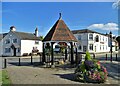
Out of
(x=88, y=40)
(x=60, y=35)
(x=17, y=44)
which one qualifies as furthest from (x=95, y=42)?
(x=60, y=35)

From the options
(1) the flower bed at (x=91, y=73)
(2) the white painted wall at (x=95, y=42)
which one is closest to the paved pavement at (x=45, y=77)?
(1) the flower bed at (x=91, y=73)

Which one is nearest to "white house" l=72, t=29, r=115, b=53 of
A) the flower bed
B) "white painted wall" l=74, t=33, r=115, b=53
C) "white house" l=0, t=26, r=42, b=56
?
"white painted wall" l=74, t=33, r=115, b=53

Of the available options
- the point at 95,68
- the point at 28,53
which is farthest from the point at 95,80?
the point at 28,53

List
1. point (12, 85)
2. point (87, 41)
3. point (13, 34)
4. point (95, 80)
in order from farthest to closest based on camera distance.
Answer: point (87, 41) < point (13, 34) < point (95, 80) < point (12, 85)

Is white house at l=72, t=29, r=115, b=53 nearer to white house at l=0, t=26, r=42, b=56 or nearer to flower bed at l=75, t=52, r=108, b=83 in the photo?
white house at l=0, t=26, r=42, b=56

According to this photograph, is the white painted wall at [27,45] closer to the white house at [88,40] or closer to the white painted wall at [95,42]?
the white house at [88,40]

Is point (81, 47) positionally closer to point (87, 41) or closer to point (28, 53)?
point (87, 41)

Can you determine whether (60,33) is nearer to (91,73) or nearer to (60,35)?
(60,35)

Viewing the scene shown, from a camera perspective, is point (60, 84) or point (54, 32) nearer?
point (60, 84)

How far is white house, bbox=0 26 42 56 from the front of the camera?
159ft

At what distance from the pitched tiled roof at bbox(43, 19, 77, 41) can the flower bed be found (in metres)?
7.34

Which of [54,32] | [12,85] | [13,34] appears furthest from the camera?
[13,34]

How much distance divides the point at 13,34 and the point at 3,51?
218 inches

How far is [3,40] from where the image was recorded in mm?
52188
